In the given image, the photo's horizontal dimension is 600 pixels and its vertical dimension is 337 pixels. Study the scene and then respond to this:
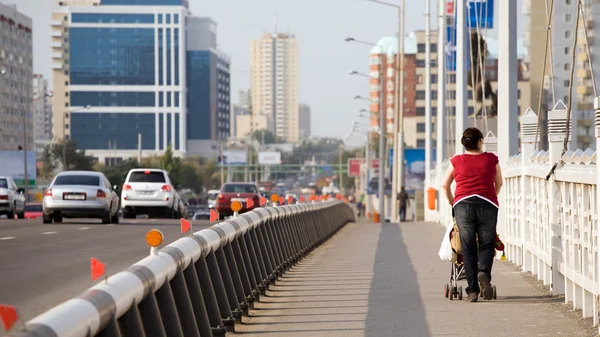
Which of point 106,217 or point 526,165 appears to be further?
point 106,217

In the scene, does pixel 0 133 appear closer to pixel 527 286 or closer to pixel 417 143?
pixel 417 143

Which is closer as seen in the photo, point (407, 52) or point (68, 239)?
point (68, 239)

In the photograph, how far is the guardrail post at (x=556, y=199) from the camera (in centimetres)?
1372

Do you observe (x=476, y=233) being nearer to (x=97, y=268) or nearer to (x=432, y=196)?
(x=97, y=268)

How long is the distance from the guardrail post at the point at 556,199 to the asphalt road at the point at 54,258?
488 cm

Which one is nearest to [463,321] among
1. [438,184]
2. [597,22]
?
Result: [597,22]

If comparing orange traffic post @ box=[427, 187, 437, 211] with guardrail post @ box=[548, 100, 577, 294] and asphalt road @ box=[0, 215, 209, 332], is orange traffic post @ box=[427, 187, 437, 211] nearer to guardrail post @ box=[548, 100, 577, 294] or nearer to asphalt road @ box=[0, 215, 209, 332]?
asphalt road @ box=[0, 215, 209, 332]

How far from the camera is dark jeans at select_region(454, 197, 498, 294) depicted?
12.9m

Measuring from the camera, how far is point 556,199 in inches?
544

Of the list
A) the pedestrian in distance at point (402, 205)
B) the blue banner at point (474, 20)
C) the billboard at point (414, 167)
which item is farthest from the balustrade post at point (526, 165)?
the billboard at point (414, 167)

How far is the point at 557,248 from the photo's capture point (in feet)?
45.1

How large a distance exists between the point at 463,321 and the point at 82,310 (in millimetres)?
6754

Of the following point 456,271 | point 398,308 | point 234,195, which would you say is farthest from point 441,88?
point 398,308

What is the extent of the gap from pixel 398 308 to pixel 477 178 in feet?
5.15
